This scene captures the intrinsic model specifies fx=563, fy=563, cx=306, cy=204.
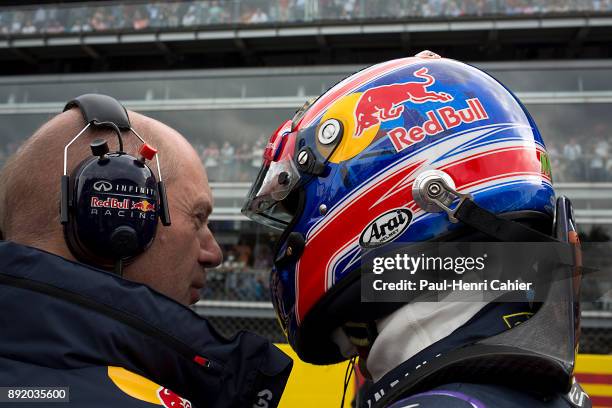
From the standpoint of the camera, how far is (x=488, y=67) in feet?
32.3

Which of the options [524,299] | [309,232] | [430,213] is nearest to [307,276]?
[309,232]

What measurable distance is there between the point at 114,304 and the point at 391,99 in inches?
28.9

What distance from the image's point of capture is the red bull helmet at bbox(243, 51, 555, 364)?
116cm

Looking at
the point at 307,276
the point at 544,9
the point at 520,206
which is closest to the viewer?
the point at 520,206

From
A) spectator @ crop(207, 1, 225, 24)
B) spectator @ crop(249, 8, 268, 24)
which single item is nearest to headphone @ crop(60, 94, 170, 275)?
spectator @ crop(249, 8, 268, 24)

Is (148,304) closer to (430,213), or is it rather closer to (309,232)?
(309,232)

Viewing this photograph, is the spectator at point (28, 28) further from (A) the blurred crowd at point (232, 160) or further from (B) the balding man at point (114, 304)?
(B) the balding man at point (114, 304)

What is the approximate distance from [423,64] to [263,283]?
611 centimetres

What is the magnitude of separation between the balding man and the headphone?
1 cm

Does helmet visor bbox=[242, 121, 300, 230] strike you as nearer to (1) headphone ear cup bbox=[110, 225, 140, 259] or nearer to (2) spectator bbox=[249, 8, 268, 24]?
(1) headphone ear cup bbox=[110, 225, 140, 259]

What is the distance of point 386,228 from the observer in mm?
1195

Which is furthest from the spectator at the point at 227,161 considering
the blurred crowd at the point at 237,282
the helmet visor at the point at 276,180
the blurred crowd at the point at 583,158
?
the helmet visor at the point at 276,180

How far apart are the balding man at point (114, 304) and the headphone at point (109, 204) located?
0.04ft

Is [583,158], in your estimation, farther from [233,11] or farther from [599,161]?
[233,11]
